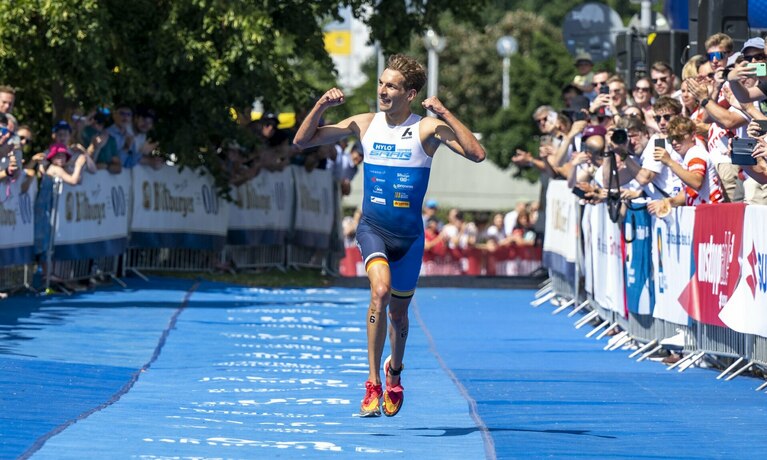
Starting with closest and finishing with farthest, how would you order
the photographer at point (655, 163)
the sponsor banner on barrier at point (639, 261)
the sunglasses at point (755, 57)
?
1. the sunglasses at point (755, 57)
2. the photographer at point (655, 163)
3. the sponsor banner on barrier at point (639, 261)

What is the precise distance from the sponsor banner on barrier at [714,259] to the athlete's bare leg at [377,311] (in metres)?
3.69

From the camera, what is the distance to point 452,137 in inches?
393

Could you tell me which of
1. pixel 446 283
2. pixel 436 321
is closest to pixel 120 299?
pixel 436 321

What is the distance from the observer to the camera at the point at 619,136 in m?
15.1

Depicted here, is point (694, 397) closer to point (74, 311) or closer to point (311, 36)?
point (74, 311)

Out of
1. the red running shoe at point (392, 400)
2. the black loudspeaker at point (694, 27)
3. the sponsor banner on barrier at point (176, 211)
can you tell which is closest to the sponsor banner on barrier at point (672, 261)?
the black loudspeaker at point (694, 27)

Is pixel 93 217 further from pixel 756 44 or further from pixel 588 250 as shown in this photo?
pixel 756 44

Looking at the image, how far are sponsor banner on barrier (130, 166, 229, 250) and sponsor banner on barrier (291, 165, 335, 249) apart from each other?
2.32 m

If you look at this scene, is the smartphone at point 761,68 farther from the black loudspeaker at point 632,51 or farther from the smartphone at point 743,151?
the black loudspeaker at point 632,51

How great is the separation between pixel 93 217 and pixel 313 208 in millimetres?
7229

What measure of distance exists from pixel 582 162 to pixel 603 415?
7198 millimetres

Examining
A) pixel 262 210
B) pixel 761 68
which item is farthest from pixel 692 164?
pixel 262 210

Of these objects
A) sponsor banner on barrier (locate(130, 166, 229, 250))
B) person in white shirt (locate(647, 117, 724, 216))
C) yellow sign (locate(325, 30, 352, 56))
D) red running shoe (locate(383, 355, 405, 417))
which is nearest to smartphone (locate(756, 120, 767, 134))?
person in white shirt (locate(647, 117, 724, 216))

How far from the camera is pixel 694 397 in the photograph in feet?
38.7
